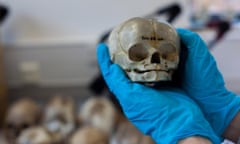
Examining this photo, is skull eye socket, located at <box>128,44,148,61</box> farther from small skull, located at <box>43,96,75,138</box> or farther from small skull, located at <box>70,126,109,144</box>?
small skull, located at <box>43,96,75,138</box>

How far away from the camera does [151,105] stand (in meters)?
0.57

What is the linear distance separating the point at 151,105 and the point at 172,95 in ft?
0.14

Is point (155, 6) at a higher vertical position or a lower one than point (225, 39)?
higher

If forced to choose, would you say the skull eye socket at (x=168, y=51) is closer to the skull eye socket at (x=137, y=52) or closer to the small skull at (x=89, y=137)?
the skull eye socket at (x=137, y=52)

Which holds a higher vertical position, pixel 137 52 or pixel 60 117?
pixel 137 52

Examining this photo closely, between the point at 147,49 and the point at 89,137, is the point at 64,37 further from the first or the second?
the point at 147,49

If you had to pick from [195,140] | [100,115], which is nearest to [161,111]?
[195,140]

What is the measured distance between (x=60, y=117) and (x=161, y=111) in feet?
2.98

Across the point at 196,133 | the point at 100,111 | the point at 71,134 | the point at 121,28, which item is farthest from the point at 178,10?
the point at 196,133

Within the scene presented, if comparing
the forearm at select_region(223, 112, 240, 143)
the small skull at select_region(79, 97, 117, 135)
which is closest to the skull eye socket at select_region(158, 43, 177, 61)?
the forearm at select_region(223, 112, 240, 143)

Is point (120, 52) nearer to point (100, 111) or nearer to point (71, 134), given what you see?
point (71, 134)

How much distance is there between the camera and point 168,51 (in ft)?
2.06

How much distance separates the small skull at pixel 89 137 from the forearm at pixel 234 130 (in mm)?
584

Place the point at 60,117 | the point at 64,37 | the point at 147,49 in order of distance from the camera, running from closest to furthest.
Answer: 1. the point at 147,49
2. the point at 60,117
3. the point at 64,37
